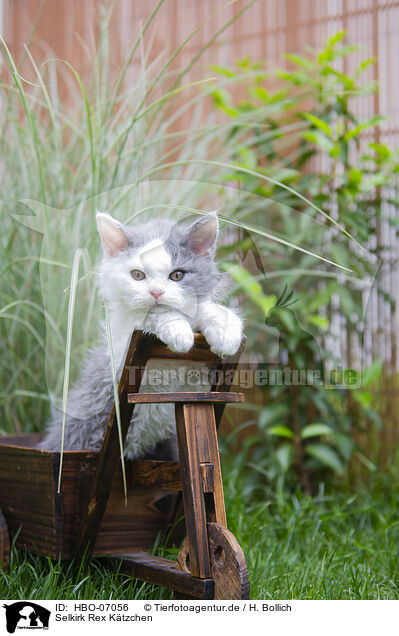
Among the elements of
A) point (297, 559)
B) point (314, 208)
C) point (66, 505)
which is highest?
point (314, 208)

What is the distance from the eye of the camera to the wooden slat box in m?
0.94

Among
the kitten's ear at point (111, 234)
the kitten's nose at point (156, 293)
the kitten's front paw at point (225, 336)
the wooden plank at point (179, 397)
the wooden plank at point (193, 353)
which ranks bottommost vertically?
the wooden plank at point (179, 397)

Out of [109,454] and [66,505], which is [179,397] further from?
[66,505]

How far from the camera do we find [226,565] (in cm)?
77

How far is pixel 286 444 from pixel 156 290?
1.04 meters

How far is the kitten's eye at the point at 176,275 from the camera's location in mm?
783

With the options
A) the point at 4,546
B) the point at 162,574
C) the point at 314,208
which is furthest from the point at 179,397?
the point at 314,208

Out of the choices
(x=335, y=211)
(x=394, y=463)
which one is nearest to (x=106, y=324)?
(x=335, y=211)

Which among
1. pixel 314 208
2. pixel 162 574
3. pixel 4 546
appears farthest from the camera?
pixel 314 208

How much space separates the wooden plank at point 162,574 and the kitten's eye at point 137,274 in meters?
0.42

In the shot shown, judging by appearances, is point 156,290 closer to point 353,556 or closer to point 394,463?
point 353,556

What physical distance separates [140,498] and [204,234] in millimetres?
505

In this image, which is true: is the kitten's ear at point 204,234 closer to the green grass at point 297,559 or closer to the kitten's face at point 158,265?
the kitten's face at point 158,265
